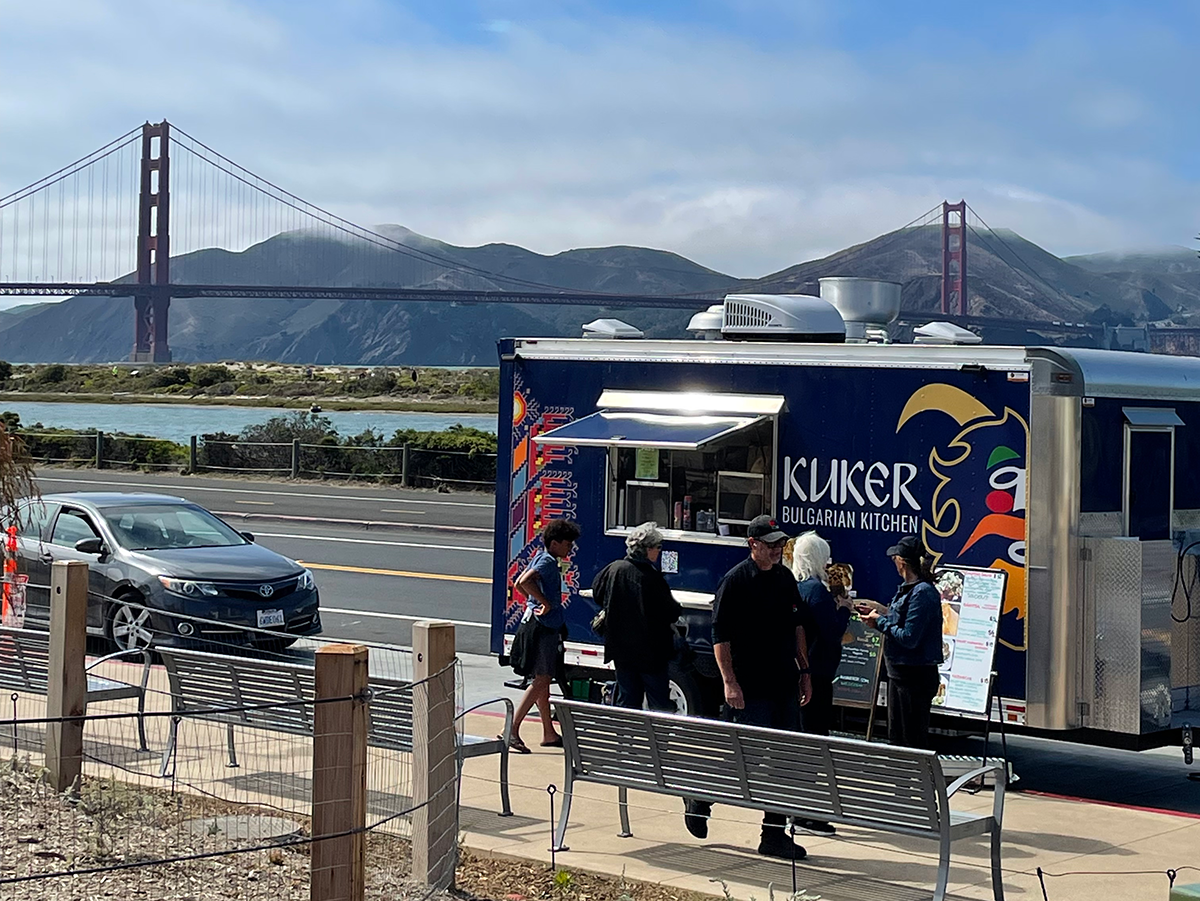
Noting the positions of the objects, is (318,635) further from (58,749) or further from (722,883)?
(722,883)

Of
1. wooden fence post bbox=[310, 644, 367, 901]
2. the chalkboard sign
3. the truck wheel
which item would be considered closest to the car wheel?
the truck wheel

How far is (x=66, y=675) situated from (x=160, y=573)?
19.1 ft

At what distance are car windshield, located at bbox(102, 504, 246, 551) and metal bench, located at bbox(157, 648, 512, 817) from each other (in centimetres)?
522

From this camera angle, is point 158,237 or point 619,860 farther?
point 158,237

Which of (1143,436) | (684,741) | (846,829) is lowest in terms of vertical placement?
(846,829)

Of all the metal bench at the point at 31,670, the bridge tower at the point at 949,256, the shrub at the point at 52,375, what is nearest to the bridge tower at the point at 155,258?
the shrub at the point at 52,375

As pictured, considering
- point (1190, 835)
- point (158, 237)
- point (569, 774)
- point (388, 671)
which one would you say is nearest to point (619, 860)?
point (569, 774)

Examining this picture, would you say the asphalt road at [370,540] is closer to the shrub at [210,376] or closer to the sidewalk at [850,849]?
the sidewalk at [850,849]

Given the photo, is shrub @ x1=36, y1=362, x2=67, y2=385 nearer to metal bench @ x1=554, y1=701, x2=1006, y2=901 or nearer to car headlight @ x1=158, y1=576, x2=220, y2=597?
car headlight @ x1=158, y1=576, x2=220, y2=597

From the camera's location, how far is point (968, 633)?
9.47 m

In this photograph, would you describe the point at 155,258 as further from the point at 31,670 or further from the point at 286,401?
the point at 31,670

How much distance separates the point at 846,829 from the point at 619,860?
1.53 metres

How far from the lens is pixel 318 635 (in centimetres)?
1531

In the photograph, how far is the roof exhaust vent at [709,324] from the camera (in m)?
12.3
